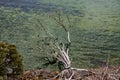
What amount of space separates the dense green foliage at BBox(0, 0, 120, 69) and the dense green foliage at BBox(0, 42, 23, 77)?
3.81 m

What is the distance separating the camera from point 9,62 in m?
15.2

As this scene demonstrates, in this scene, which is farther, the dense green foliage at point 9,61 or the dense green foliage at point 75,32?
the dense green foliage at point 75,32

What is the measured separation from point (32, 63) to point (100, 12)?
3971cm

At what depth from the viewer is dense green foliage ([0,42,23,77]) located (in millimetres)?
14828

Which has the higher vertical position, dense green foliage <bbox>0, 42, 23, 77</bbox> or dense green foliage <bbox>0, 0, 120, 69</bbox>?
dense green foliage <bbox>0, 42, 23, 77</bbox>

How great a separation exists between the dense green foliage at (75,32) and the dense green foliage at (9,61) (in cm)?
381

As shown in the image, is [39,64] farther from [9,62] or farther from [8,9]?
[8,9]

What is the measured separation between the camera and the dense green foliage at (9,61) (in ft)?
48.6

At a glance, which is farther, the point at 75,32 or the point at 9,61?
the point at 75,32

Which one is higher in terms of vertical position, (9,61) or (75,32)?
(9,61)

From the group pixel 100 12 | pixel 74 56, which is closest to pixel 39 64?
pixel 74 56

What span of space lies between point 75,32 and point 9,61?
28.1m

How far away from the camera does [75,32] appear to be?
4300 centimetres

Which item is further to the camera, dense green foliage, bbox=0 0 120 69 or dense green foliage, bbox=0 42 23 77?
dense green foliage, bbox=0 0 120 69
